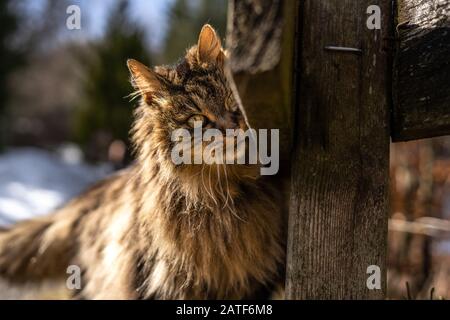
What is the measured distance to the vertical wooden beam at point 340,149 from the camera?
1.55m

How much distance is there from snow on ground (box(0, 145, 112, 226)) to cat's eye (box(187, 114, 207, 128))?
399 cm

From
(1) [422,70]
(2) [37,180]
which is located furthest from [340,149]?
(2) [37,180]

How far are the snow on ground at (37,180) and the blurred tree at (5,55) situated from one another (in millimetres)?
853

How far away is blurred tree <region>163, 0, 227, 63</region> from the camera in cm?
1079

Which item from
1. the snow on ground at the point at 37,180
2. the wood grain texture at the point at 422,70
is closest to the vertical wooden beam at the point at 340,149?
the wood grain texture at the point at 422,70

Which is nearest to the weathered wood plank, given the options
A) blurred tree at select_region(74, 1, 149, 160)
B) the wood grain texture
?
the wood grain texture

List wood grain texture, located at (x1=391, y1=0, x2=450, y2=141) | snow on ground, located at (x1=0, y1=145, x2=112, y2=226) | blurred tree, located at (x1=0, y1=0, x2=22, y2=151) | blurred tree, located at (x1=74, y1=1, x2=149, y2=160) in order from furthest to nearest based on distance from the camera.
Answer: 1. blurred tree, located at (x1=0, y1=0, x2=22, y2=151)
2. blurred tree, located at (x1=74, y1=1, x2=149, y2=160)
3. snow on ground, located at (x1=0, y1=145, x2=112, y2=226)
4. wood grain texture, located at (x1=391, y1=0, x2=450, y2=141)

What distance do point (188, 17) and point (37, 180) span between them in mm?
4350

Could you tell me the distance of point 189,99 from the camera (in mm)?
2035

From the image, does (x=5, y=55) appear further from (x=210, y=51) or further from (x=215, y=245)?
(x=215, y=245)

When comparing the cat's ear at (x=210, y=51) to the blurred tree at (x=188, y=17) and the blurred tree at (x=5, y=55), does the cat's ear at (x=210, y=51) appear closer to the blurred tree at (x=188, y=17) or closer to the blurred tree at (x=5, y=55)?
the blurred tree at (x=188, y=17)

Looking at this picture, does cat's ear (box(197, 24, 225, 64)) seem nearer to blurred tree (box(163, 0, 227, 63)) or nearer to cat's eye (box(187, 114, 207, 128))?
cat's eye (box(187, 114, 207, 128))

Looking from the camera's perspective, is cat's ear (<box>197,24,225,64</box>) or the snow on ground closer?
cat's ear (<box>197,24,225,64</box>)

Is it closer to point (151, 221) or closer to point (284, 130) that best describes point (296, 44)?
point (284, 130)
